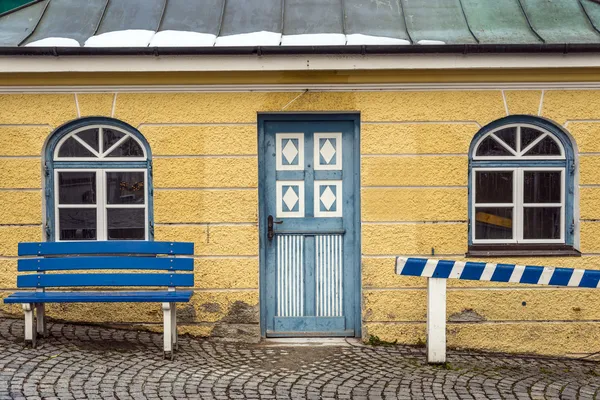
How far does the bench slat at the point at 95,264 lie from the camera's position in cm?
680

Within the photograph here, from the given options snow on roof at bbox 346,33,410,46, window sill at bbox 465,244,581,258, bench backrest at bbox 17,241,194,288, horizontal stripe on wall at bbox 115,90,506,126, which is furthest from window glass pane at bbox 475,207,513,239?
bench backrest at bbox 17,241,194,288

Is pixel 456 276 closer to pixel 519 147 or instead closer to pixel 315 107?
pixel 519 147

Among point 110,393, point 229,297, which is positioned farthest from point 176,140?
point 110,393

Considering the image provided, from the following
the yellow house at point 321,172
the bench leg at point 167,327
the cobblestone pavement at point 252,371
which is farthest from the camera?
the yellow house at point 321,172

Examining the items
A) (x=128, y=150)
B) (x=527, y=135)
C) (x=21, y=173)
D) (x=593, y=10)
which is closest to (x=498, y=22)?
(x=593, y=10)

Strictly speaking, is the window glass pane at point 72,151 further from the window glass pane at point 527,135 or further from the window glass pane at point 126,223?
the window glass pane at point 527,135

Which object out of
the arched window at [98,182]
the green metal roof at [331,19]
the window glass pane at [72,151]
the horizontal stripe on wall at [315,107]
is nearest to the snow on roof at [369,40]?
the green metal roof at [331,19]

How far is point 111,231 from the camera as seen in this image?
7.41 m

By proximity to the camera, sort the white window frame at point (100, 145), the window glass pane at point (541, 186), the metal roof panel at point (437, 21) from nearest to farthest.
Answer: the metal roof panel at point (437, 21)
the white window frame at point (100, 145)
the window glass pane at point (541, 186)

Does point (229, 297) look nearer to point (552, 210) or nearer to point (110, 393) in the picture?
point (110, 393)

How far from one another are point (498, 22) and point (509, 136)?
3.51ft

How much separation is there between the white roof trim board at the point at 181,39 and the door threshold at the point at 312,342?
2.75 meters

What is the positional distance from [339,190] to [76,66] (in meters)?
2.61

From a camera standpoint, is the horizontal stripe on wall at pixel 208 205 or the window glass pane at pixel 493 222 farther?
the window glass pane at pixel 493 222
